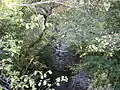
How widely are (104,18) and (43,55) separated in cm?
303

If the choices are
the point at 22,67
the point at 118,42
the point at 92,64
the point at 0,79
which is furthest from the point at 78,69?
the point at 0,79

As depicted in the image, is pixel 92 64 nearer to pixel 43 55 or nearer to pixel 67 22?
pixel 67 22

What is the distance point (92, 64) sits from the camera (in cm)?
749

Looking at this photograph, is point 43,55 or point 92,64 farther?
point 43,55

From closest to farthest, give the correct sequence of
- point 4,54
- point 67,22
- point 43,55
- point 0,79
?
point 0,79 → point 4,54 → point 67,22 → point 43,55

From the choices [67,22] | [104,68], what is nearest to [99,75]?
[104,68]

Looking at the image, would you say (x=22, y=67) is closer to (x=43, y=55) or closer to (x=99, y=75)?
(x=43, y=55)

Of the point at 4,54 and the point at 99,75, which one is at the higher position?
the point at 4,54

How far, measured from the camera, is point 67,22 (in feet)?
26.7

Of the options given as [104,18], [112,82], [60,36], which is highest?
[104,18]

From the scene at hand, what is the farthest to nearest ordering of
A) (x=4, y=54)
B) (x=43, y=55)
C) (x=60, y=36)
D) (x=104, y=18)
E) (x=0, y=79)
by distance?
(x=43, y=55)
(x=60, y=36)
(x=104, y=18)
(x=4, y=54)
(x=0, y=79)

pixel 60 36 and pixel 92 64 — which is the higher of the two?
pixel 60 36

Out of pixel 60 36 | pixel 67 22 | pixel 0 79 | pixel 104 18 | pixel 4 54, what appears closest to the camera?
pixel 0 79

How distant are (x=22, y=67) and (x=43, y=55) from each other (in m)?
1.39
